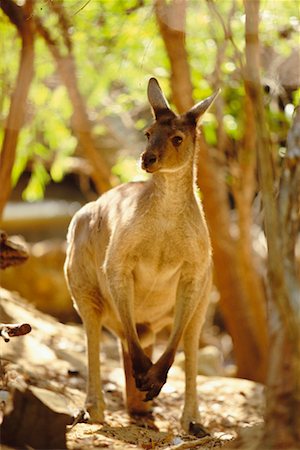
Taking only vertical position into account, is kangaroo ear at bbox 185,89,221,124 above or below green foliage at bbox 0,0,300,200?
below

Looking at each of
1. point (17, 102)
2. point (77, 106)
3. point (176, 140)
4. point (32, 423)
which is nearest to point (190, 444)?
point (32, 423)

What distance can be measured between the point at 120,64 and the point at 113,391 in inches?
118

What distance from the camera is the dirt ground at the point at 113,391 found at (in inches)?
172

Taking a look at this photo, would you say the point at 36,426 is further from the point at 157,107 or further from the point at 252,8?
the point at 157,107

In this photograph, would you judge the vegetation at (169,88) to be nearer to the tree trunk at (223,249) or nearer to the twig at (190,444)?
the tree trunk at (223,249)

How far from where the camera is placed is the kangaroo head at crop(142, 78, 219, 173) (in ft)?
14.9

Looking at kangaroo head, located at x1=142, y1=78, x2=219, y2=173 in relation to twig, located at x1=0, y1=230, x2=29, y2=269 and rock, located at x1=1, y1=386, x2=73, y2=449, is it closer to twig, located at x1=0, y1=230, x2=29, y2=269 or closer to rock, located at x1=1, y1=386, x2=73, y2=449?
twig, located at x1=0, y1=230, x2=29, y2=269

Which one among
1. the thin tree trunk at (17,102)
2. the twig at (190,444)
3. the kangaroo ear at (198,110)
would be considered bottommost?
the twig at (190,444)

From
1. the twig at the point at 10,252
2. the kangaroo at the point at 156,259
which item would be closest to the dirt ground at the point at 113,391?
the kangaroo at the point at 156,259

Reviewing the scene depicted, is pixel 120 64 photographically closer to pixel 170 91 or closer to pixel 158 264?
pixel 170 91

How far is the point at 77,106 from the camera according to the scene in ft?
25.5

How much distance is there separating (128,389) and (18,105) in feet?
7.78

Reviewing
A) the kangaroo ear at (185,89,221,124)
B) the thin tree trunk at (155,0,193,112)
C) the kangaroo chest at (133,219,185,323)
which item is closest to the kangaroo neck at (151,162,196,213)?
the kangaroo chest at (133,219,185,323)

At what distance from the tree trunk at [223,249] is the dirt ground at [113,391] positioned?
1.32m
